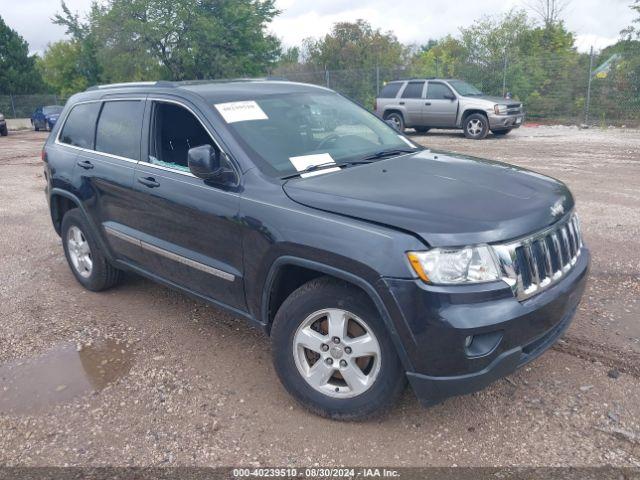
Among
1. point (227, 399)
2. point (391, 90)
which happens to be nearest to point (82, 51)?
point (391, 90)

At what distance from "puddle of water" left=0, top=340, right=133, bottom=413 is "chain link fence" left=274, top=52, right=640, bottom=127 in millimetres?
16832

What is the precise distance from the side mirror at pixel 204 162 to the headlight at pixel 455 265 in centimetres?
133

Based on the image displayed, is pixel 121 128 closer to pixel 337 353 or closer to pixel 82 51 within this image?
pixel 337 353

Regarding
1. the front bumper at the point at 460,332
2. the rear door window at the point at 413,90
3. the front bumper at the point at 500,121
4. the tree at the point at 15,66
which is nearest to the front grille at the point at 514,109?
the front bumper at the point at 500,121

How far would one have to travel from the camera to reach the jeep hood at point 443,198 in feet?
8.74

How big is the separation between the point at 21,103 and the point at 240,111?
43171 millimetres

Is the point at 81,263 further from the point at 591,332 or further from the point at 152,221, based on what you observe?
the point at 591,332

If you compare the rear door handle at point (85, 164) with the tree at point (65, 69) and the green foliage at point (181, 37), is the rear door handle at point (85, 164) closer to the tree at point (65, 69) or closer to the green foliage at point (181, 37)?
the green foliage at point (181, 37)

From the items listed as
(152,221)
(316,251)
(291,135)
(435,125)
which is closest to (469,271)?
(316,251)

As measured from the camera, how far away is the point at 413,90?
1723cm

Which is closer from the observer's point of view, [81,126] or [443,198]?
[443,198]

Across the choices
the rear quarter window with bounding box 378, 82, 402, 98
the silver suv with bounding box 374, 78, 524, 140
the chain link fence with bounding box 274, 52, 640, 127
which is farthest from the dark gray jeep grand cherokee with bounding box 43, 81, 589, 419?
the chain link fence with bounding box 274, 52, 640, 127

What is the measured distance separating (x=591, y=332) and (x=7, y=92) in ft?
156

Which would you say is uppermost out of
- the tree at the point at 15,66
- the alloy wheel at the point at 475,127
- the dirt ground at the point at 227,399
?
the tree at the point at 15,66
